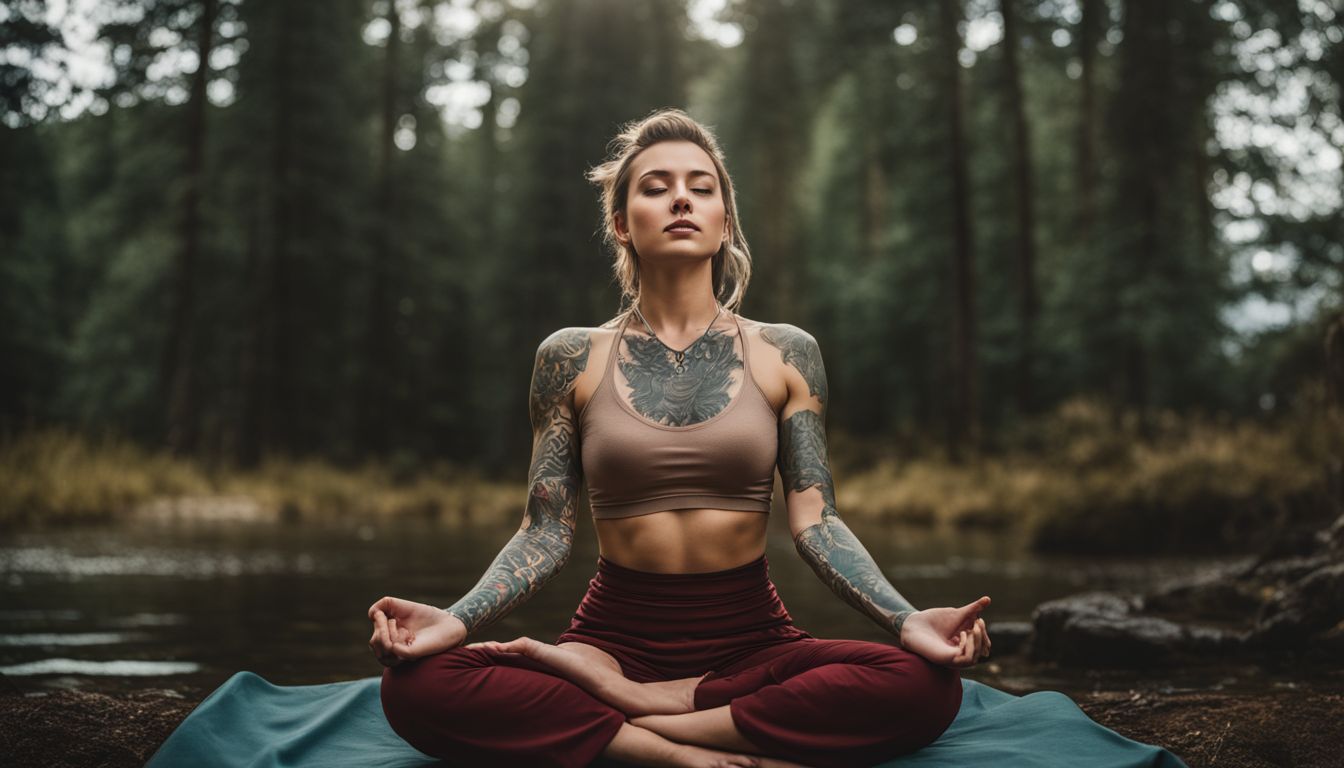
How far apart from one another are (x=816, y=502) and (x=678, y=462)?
45 centimetres

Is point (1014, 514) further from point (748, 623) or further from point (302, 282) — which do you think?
point (302, 282)

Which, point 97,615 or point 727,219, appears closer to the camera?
point 727,219

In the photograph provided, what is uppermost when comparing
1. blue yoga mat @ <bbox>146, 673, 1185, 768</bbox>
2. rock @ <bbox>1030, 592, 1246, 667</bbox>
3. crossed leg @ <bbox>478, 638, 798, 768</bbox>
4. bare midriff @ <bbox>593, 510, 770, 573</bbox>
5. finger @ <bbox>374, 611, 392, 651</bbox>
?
bare midriff @ <bbox>593, 510, 770, 573</bbox>

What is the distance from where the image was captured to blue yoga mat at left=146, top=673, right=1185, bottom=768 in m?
2.77

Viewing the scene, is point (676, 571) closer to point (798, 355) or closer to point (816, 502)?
point (816, 502)

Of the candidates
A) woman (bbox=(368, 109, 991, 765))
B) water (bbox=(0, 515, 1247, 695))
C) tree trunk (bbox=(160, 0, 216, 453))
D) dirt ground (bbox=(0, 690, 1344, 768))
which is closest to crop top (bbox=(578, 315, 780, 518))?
woman (bbox=(368, 109, 991, 765))

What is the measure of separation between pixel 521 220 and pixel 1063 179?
51.4 feet

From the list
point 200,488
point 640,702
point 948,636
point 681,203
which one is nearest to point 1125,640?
point 948,636

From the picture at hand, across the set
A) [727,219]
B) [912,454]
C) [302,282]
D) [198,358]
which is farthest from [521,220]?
[727,219]

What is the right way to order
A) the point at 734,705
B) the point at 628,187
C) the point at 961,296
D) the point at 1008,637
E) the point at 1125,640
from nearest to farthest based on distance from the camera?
the point at 734,705 < the point at 628,187 < the point at 1125,640 < the point at 1008,637 < the point at 961,296

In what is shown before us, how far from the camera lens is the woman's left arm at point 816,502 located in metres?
2.92

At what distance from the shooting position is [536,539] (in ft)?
10.6

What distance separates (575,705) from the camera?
2.80 meters

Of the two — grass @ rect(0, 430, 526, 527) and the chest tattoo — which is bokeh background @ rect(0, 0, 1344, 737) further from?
the chest tattoo
